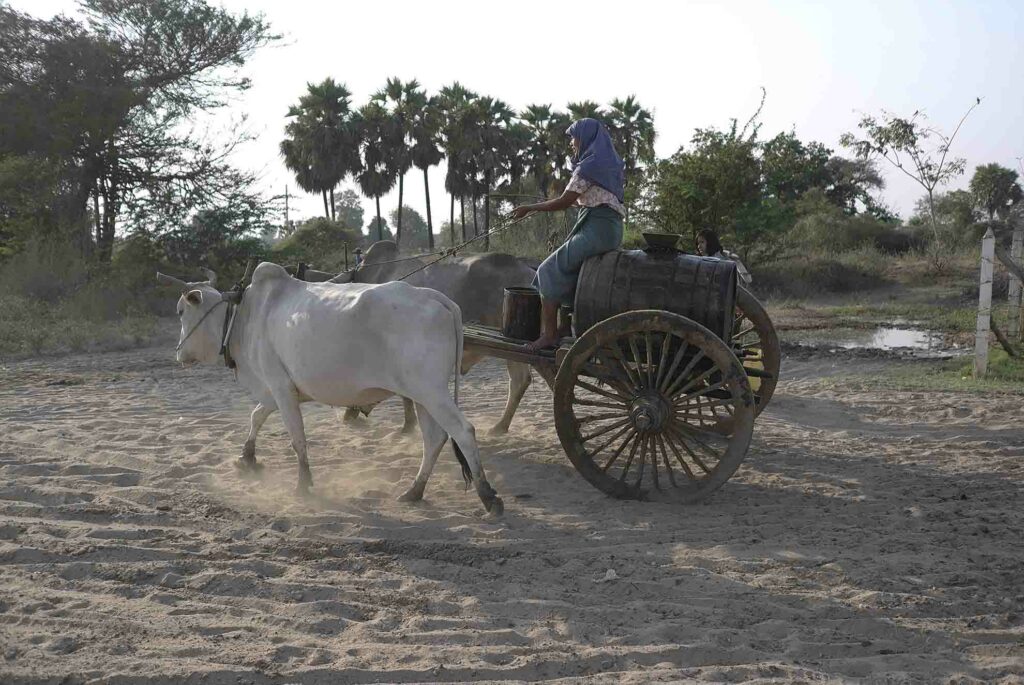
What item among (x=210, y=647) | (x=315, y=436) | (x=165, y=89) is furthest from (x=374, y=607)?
(x=165, y=89)

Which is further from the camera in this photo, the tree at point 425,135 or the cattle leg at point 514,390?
the tree at point 425,135

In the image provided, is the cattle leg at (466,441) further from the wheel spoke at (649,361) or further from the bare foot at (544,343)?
the wheel spoke at (649,361)

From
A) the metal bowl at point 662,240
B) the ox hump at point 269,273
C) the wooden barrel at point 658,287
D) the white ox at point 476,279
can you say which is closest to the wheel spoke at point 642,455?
the wooden barrel at point 658,287

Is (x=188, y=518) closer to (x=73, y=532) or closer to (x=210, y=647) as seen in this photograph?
(x=73, y=532)

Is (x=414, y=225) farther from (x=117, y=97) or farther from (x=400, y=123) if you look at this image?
(x=117, y=97)

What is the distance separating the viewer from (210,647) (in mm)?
3742

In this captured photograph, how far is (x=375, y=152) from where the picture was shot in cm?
3847

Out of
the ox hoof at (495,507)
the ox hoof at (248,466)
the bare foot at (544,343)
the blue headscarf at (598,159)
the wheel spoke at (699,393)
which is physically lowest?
the ox hoof at (495,507)

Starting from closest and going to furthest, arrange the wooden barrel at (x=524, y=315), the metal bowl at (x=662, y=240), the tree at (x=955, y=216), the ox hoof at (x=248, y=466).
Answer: the metal bowl at (x=662, y=240) < the wooden barrel at (x=524, y=315) < the ox hoof at (x=248, y=466) < the tree at (x=955, y=216)

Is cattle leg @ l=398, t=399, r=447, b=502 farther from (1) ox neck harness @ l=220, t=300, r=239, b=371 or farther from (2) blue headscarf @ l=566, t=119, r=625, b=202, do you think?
(2) blue headscarf @ l=566, t=119, r=625, b=202

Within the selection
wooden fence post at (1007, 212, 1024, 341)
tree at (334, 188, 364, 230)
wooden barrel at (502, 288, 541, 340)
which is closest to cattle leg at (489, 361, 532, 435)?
wooden barrel at (502, 288, 541, 340)

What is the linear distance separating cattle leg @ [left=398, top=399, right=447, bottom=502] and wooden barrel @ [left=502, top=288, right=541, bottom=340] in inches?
→ 37.5

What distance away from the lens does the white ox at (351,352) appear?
18.8 feet

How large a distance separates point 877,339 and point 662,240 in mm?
10247
